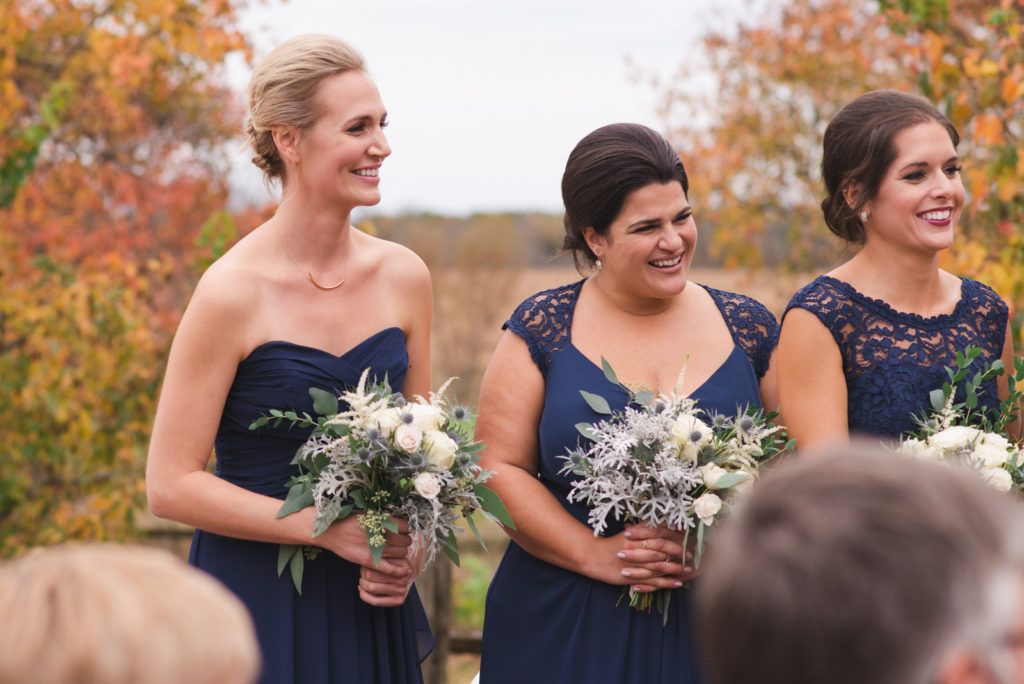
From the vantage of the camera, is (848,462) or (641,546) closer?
(848,462)

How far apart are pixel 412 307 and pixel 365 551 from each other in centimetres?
86

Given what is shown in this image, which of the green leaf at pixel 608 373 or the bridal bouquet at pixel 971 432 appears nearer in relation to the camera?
the bridal bouquet at pixel 971 432

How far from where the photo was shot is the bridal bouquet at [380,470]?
3.10 m

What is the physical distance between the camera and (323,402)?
3.20 metres

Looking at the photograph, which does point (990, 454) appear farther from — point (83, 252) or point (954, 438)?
point (83, 252)

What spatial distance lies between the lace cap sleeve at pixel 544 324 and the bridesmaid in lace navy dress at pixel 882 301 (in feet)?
2.40

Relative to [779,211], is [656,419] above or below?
below

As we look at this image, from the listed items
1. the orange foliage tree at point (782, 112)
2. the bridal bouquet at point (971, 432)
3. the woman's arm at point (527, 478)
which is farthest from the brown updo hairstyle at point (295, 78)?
the orange foliage tree at point (782, 112)

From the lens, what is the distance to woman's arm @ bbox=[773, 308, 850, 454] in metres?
3.46

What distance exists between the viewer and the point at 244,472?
3369mm

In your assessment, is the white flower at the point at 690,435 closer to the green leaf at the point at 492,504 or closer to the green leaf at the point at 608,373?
the green leaf at the point at 608,373

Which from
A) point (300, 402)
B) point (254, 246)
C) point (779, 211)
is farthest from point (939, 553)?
point (779, 211)

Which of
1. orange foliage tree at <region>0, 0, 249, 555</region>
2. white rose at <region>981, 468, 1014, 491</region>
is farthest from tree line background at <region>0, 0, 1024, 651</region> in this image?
white rose at <region>981, 468, 1014, 491</region>

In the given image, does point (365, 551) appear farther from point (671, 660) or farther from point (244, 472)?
point (671, 660)
